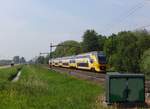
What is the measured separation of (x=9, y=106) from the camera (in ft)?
60.0

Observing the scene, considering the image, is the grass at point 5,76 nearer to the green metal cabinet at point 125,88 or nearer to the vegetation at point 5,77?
the vegetation at point 5,77

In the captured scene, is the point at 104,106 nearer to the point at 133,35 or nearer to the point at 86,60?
the point at 86,60

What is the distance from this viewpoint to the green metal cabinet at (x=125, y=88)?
17.5 m

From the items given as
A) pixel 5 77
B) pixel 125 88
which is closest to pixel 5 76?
pixel 5 77

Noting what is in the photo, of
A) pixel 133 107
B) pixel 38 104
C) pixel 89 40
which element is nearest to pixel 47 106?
pixel 38 104

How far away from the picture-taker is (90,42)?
149000mm

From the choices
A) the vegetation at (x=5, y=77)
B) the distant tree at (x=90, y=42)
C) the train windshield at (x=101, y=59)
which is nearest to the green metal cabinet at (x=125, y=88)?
the vegetation at (x=5, y=77)

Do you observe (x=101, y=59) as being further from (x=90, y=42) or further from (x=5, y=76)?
(x=90, y=42)

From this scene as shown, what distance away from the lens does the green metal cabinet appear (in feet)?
57.5

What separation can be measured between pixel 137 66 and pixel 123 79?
5474 cm

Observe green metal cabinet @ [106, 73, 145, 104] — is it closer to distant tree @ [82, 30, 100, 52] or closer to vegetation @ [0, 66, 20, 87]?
vegetation @ [0, 66, 20, 87]

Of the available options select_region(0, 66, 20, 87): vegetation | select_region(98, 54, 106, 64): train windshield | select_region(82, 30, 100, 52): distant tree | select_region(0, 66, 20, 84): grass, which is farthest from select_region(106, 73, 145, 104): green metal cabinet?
select_region(82, 30, 100, 52): distant tree

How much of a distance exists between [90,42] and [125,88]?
131643 millimetres

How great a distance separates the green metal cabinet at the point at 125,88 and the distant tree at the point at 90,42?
122 metres
